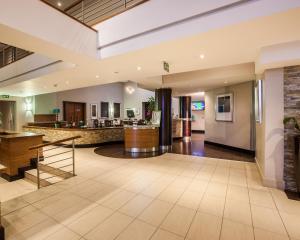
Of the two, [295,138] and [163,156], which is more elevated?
[295,138]

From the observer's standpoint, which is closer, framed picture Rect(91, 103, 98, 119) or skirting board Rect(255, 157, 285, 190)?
skirting board Rect(255, 157, 285, 190)

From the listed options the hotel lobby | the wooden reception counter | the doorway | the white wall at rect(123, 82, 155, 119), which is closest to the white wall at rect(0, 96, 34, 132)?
the doorway

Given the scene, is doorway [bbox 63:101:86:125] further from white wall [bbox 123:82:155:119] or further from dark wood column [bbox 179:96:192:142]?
dark wood column [bbox 179:96:192:142]

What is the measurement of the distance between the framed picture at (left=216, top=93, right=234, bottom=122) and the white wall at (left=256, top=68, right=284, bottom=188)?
3.69 metres

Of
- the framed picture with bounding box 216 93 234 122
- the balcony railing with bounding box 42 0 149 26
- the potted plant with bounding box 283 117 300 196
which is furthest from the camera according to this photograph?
the framed picture with bounding box 216 93 234 122

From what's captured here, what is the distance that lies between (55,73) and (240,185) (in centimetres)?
571

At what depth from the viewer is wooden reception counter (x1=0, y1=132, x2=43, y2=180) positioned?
439 centimetres

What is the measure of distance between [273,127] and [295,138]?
0.42 meters

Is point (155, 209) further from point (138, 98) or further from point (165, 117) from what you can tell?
point (138, 98)

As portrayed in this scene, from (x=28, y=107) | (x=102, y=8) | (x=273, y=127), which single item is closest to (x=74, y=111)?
(x=28, y=107)

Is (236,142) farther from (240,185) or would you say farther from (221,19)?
(221,19)

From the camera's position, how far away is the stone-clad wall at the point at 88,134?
7.34 metres

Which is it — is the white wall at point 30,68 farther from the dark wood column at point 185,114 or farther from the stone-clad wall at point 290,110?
the dark wood column at point 185,114

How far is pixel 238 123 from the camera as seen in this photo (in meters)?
6.61
